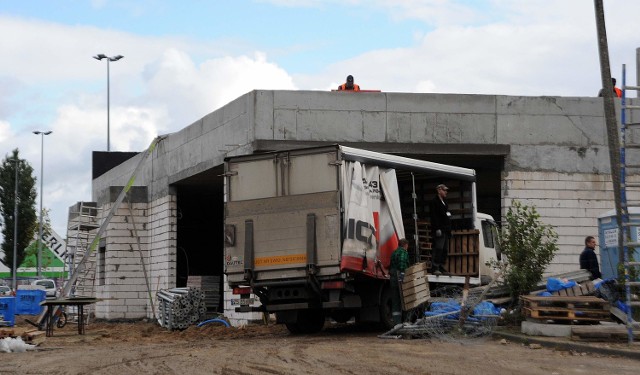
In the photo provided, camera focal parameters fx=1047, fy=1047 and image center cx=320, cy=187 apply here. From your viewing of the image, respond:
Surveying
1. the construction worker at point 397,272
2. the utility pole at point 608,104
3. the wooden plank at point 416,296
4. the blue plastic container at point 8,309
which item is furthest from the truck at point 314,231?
the blue plastic container at point 8,309

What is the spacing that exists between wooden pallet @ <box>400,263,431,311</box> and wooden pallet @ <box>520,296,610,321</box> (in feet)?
8.29

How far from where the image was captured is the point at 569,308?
16203 millimetres

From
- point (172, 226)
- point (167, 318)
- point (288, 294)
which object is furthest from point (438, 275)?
point (172, 226)

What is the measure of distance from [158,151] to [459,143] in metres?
10.8

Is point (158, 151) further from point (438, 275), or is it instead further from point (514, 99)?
point (438, 275)

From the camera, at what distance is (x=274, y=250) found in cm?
1858

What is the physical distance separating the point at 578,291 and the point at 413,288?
9.31ft

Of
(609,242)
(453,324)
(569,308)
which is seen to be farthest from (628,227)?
(609,242)

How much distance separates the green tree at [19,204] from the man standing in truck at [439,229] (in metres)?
57.2

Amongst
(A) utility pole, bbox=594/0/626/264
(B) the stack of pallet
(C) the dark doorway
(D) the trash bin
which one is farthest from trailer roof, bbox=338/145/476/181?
(C) the dark doorway

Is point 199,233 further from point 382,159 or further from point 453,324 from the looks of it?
point 453,324

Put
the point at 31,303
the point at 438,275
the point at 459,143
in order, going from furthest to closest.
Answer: the point at 31,303
the point at 459,143
the point at 438,275

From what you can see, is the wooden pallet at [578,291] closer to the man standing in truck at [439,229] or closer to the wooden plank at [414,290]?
the wooden plank at [414,290]

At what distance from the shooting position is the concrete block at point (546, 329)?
52.1ft
